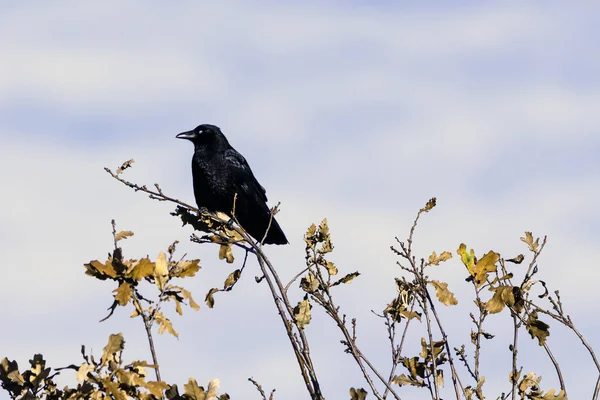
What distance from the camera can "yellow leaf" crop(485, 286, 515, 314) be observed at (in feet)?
12.2

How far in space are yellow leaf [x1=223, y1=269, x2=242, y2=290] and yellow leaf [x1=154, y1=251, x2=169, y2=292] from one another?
179 centimetres

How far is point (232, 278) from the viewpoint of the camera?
498 cm

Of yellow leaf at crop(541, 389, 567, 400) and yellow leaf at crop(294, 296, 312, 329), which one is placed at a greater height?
yellow leaf at crop(294, 296, 312, 329)

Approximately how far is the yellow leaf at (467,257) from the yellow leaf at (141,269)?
4.71ft

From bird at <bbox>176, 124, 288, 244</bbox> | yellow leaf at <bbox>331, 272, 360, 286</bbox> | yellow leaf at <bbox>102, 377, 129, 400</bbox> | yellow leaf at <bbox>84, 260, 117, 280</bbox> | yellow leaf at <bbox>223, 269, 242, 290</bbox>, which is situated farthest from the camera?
bird at <bbox>176, 124, 288, 244</bbox>

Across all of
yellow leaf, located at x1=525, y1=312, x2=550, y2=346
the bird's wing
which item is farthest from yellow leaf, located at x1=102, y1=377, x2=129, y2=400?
the bird's wing

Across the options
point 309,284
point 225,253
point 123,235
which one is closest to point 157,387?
point 123,235

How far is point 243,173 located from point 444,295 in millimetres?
6182

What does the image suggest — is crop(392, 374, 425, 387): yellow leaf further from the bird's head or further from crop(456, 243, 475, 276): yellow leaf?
the bird's head

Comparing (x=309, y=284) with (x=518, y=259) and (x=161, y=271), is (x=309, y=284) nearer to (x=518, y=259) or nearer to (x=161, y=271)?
(x=518, y=259)

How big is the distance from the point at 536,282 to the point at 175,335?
5.40 feet

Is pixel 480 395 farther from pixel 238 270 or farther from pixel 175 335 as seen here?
pixel 238 270

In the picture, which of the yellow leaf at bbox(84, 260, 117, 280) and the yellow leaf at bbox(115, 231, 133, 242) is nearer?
the yellow leaf at bbox(84, 260, 117, 280)

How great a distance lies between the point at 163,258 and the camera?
3150 mm
